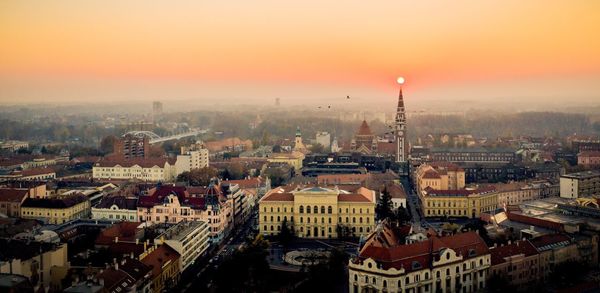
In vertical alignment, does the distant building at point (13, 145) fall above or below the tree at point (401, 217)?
above

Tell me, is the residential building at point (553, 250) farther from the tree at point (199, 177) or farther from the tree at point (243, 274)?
the tree at point (199, 177)

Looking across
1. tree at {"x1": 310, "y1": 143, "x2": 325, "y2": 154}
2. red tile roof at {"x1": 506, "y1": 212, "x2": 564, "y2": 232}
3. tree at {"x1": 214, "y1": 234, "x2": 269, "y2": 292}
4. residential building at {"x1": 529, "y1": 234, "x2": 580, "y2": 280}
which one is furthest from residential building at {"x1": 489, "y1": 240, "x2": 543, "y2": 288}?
tree at {"x1": 310, "y1": 143, "x2": 325, "y2": 154}

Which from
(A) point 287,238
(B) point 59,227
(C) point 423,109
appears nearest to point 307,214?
(A) point 287,238

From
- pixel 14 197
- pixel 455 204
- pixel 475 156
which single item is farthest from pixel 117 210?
pixel 475 156

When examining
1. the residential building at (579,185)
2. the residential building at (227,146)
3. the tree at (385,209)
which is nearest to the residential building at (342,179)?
the tree at (385,209)

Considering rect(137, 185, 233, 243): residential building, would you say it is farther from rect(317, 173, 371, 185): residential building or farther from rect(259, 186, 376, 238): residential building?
rect(317, 173, 371, 185): residential building

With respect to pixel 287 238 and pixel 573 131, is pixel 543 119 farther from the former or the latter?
pixel 287 238
